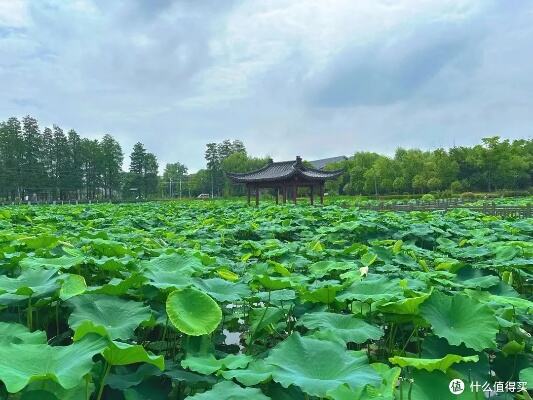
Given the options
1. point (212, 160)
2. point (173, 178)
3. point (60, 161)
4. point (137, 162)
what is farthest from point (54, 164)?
point (173, 178)

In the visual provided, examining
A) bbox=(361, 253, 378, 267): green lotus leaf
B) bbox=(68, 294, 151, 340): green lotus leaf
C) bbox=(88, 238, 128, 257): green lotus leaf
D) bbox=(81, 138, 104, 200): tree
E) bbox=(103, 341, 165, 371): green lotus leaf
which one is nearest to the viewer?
bbox=(103, 341, 165, 371): green lotus leaf

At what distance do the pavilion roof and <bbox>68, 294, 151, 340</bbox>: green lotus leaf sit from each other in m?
19.2

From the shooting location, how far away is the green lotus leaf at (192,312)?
5.14 feet

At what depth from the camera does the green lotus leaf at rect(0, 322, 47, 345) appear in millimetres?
1422

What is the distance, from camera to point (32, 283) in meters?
1.85

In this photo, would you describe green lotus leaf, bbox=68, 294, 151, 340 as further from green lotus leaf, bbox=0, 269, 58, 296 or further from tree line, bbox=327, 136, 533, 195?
tree line, bbox=327, 136, 533, 195

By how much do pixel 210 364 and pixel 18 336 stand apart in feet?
2.01

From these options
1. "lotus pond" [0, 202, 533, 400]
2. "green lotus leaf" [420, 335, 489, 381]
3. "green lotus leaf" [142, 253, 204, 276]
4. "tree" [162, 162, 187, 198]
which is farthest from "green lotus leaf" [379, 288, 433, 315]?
"tree" [162, 162, 187, 198]

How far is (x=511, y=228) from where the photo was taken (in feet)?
19.0

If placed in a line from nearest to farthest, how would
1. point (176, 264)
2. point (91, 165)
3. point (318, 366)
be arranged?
point (318, 366) → point (176, 264) → point (91, 165)

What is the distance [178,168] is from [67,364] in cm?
9085

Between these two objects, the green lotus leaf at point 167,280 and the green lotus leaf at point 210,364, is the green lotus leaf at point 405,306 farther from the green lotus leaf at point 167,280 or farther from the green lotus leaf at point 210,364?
the green lotus leaf at point 167,280

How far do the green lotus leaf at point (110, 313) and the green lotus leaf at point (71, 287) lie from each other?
0.08 ft

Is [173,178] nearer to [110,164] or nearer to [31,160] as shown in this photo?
Answer: [110,164]
